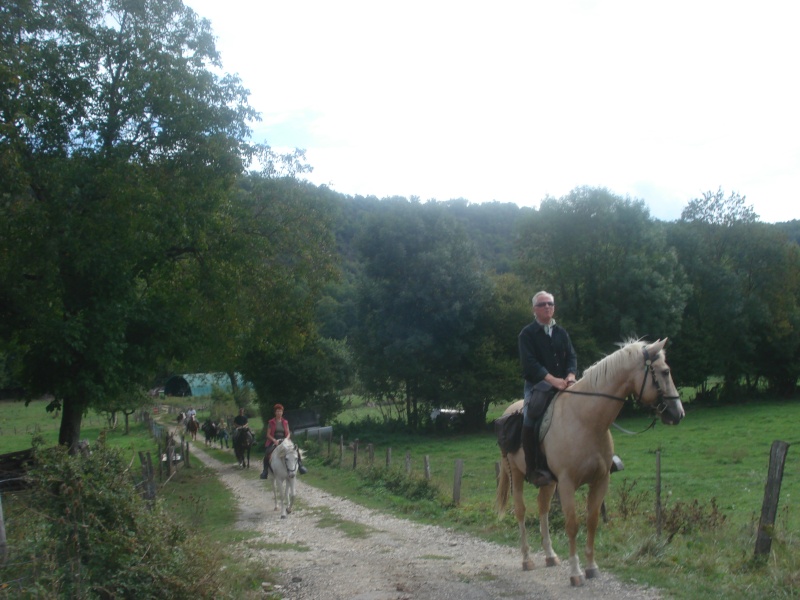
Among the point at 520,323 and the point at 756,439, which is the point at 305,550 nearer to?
the point at 756,439

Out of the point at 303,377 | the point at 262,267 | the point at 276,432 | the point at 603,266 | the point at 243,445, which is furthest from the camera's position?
the point at 603,266

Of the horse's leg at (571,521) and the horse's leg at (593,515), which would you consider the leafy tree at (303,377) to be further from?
the horse's leg at (571,521)

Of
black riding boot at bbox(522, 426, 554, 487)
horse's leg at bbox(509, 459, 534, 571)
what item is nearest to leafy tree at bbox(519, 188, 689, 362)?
horse's leg at bbox(509, 459, 534, 571)

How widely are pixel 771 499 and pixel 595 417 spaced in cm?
241

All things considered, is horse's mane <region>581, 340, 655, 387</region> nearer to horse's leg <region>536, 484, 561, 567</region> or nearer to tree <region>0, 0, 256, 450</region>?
horse's leg <region>536, 484, 561, 567</region>

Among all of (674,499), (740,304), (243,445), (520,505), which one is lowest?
(674,499)

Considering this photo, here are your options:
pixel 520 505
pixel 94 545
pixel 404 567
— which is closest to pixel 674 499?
pixel 520 505

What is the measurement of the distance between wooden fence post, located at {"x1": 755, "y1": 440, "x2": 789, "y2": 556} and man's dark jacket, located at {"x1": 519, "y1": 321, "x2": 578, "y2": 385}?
7.93ft

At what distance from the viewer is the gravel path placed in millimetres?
7016

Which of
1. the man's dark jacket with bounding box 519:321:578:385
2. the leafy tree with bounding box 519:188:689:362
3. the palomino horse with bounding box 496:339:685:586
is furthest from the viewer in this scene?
the leafy tree with bounding box 519:188:689:362

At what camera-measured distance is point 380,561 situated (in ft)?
29.1

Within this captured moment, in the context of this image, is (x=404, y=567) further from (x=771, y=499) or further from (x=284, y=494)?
(x=284, y=494)

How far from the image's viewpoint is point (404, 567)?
8398 mm

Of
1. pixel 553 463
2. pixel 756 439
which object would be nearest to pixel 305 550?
pixel 553 463
